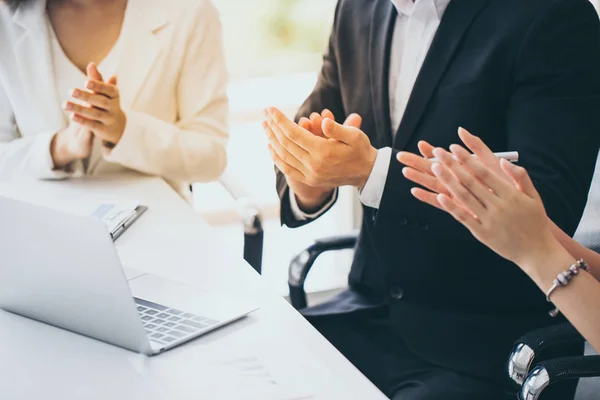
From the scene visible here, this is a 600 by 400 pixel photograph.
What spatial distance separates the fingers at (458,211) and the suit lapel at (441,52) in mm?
483

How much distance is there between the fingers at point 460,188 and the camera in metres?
1.08

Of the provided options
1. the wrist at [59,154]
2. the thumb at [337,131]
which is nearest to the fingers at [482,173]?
the thumb at [337,131]

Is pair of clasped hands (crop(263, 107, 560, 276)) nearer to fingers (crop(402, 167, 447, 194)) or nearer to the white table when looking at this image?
A: fingers (crop(402, 167, 447, 194))

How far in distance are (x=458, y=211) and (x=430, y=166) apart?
12 centimetres

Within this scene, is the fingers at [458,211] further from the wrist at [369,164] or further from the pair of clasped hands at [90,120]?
the pair of clasped hands at [90,120]

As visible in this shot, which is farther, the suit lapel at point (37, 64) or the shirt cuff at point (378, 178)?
the suit lapel at point (37, 64)

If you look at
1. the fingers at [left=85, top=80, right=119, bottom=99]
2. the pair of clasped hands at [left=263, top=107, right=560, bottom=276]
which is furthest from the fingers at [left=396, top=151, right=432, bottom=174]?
the fingers at [left=85, top=80, right=119, bottom=99]

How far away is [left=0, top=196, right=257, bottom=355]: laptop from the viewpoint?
100 centimetres

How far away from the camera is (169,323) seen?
1136 millimetres

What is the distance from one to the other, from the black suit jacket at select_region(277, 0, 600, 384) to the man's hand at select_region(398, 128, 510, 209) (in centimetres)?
22

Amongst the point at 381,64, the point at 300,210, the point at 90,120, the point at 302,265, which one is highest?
the point at 381,64

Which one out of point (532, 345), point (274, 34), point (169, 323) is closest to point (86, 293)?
point (169, 323)

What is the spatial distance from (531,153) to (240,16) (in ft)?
5.61

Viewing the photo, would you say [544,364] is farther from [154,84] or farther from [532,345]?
[154,84]
